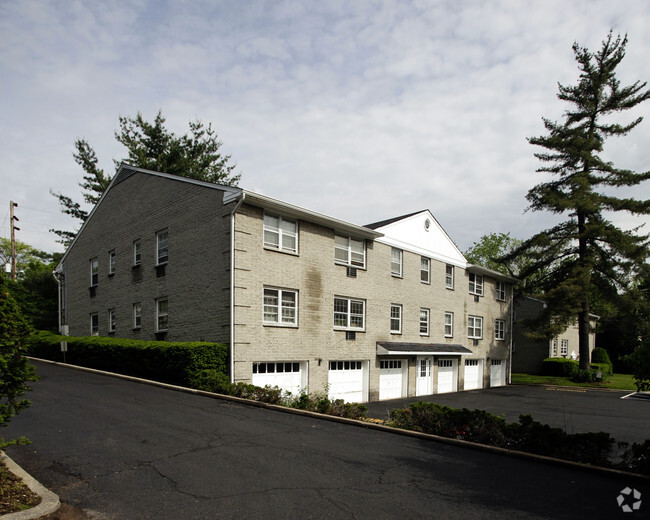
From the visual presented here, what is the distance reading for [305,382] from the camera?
20.3m

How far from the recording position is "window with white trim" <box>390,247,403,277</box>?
25969 millimetres

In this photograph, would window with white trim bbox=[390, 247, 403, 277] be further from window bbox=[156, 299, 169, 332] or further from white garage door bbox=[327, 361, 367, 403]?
window bbox=[156, 299, 169, 332]

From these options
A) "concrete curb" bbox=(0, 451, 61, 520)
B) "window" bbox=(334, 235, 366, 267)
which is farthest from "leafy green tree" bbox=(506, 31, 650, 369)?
"concrete curb" bbox=(0, 451, 61, 520)

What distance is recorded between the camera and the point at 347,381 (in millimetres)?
22703

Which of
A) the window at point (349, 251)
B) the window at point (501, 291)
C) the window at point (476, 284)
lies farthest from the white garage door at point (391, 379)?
A: the window at point (501, 291)

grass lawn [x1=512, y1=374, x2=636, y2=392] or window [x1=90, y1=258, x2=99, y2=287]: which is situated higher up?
window [x1=90, y1=258, x2=99, y2=287]

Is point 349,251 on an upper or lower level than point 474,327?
upper

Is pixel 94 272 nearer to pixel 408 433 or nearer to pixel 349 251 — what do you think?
pixel 349 251

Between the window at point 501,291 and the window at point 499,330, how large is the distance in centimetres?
174

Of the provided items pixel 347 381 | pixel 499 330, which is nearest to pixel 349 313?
pixel 347 381

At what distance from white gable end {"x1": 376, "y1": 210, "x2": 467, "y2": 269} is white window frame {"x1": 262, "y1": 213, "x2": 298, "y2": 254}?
588cm

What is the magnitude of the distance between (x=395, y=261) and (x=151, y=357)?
44.4 feet

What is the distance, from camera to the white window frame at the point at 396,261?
85.0 ft

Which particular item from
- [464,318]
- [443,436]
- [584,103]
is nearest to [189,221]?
[443,436]
